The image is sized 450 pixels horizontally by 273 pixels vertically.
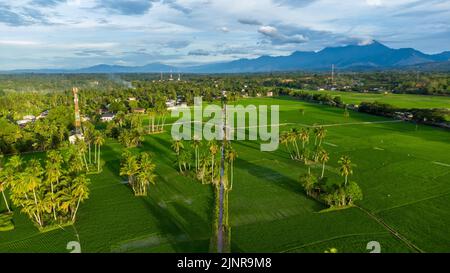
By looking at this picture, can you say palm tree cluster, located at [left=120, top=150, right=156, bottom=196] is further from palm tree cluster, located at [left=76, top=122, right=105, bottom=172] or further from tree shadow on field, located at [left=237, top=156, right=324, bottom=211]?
tree shadow on field, located at [left=237, top=156, right=324, bottom=211]

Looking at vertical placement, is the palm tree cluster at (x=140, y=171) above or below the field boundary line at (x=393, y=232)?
above

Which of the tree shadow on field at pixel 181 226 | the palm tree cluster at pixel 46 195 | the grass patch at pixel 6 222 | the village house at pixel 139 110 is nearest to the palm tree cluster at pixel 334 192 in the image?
the tree shadow on field at pixel 181 226

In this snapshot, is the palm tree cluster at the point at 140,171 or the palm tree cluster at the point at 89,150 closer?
the palm tree cluster at the point at 140,171

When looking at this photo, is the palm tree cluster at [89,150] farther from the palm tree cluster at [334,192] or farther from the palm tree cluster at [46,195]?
the palm tree cluster at [334,192]

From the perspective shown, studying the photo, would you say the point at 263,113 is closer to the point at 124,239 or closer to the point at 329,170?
the point at 329,170

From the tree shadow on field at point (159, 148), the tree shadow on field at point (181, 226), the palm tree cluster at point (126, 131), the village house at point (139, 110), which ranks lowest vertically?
the tree shadow on field at point (181, 226)

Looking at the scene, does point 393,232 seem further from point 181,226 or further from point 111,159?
point 111,159

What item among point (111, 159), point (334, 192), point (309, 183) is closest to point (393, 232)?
point (334, 192)
